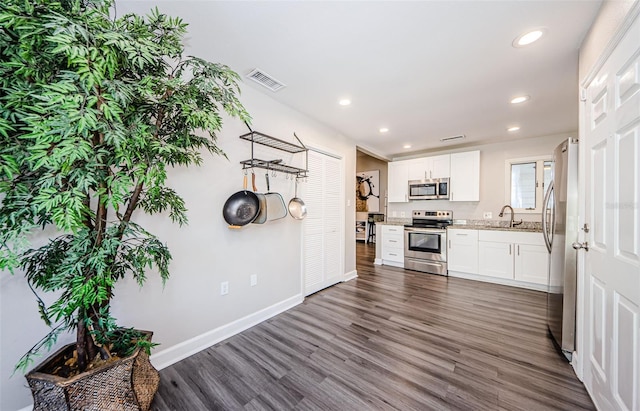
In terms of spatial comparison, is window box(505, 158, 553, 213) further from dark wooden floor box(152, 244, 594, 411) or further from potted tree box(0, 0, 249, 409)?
Answer: potted tree box(0, 0, 249, 409)

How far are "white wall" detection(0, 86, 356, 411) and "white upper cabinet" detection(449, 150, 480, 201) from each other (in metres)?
3.05

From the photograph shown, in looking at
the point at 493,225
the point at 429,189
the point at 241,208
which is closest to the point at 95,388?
the point at 241,208

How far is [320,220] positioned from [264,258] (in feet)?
3.53

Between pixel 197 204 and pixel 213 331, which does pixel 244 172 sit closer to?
pixel 197 204

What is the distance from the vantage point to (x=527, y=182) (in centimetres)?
409

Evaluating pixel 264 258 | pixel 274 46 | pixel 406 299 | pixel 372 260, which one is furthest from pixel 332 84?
pixel 372 260

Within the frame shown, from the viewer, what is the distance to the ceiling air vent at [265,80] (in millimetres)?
2172

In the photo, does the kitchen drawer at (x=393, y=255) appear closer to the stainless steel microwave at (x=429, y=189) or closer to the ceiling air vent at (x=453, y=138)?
the stainless steel microwave at (x=429, y=189)

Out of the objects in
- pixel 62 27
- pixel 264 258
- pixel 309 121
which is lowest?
pixel 264 258

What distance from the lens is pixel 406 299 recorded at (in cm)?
309

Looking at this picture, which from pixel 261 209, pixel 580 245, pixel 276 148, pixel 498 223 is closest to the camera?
pixel 580 245

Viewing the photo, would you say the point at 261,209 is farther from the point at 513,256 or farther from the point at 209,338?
the point at 513,256

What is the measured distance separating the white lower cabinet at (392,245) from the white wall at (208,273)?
246 centimetres

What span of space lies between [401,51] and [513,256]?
139 inches
